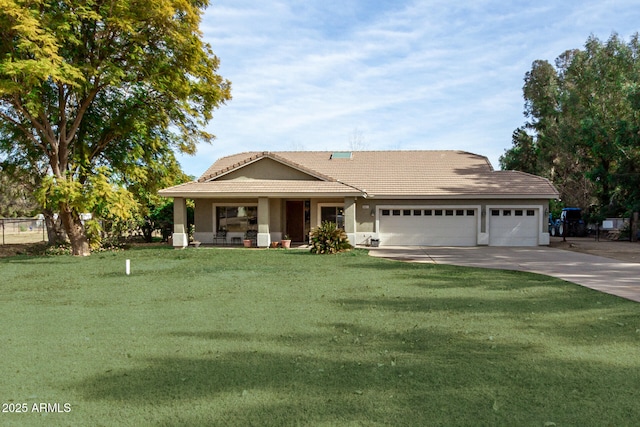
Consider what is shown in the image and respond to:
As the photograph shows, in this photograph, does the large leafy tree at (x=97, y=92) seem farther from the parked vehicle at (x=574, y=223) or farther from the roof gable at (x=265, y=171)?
the parked vehicle at (x=574, y=223)

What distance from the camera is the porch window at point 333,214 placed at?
2483 centimetres

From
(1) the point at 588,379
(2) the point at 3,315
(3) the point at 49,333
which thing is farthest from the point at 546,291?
(2) the point at 3,315

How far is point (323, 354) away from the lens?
5605 millimetres

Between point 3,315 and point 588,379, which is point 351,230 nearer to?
point 3,315

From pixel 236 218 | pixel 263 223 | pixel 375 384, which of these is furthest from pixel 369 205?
pixel 375 384

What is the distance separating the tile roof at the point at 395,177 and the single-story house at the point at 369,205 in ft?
0.17

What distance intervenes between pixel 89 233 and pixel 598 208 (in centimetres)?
3171

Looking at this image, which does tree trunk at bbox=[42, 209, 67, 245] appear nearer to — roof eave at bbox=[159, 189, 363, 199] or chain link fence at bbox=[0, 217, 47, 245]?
chain link fence at bbox=[0, 217, 47, 245]

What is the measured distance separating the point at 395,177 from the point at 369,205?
283 cm

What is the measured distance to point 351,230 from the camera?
22078mm

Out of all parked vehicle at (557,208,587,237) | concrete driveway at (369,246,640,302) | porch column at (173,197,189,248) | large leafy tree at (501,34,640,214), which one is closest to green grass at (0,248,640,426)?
concrete driveway at (369,246,640,302)

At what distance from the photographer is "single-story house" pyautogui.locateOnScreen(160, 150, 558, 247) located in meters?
22.3

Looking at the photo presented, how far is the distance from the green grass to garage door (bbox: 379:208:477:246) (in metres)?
12.6

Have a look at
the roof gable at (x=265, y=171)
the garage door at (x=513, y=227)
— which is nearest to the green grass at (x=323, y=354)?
the roof gable at (x=265, y=171)
